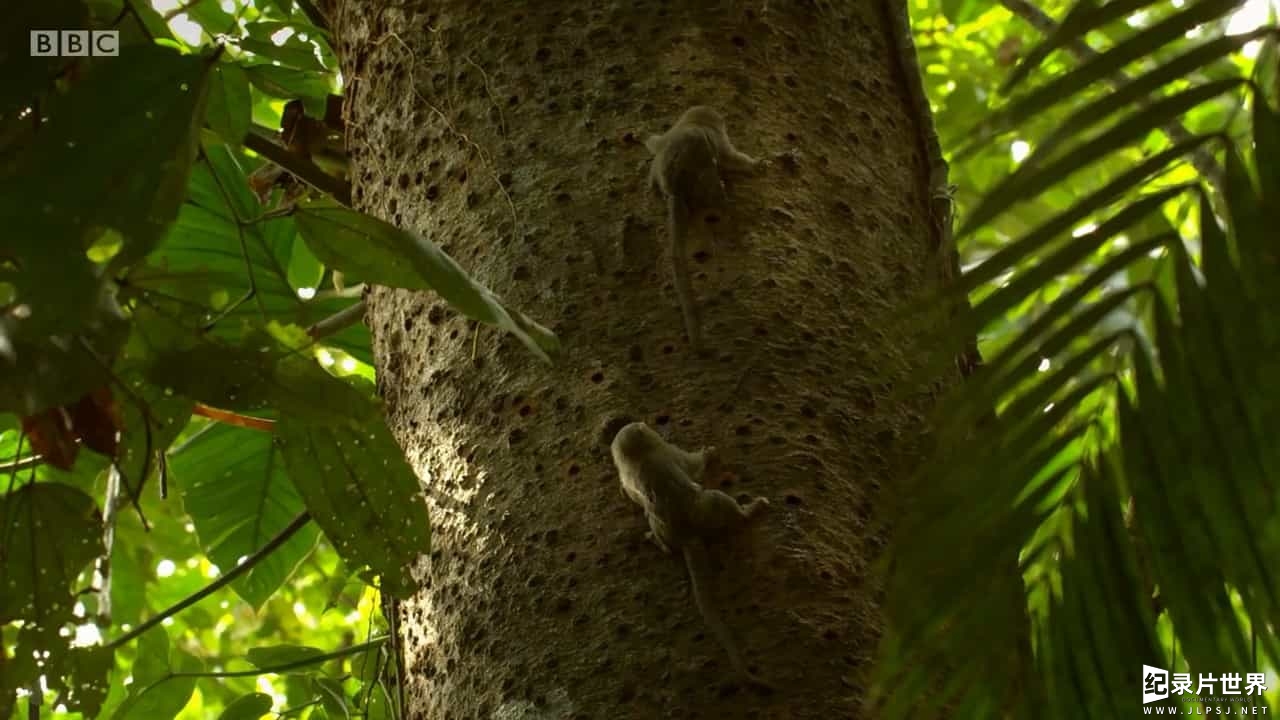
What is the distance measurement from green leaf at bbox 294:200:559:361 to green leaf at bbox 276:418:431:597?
0.46 ft

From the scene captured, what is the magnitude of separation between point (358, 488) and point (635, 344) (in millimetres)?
305

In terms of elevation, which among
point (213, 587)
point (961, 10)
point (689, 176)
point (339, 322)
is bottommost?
point (213, 587)

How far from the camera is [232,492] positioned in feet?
7.17

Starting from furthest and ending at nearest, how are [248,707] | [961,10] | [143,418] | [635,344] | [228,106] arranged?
[961,10] < [248,707] < [228,106] < [635,344] < [143,418]

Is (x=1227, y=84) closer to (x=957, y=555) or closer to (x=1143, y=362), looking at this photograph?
(x=1143, y=362)

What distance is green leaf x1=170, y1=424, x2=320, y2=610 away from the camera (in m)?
2.17

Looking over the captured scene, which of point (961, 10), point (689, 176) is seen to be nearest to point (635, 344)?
point (689, 176)

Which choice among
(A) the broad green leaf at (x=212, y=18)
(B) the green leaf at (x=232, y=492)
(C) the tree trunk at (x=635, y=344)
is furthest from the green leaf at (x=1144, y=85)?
(A) the broad green leaf at (x=212, y=18)

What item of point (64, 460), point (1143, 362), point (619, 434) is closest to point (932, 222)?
point (619, 434)

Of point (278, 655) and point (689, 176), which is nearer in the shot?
point (689, 176)

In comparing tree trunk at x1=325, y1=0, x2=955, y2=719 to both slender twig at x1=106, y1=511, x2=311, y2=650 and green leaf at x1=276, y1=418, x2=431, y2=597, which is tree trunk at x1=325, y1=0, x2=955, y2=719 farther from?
slender twig at x1=106, y1=511, x2=311, y2=650

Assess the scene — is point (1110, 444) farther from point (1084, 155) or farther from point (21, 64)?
point (21, 64)

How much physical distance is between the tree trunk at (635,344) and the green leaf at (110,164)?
1.81 feet

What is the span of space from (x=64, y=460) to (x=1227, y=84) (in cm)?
89
